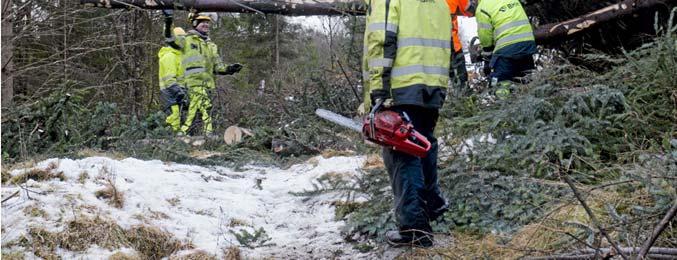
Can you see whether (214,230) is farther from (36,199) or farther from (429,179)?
(429,179)

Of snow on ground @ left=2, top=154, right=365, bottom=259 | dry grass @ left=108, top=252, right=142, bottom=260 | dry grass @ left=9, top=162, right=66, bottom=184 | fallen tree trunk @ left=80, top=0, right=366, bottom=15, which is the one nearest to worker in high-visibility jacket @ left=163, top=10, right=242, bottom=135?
A: fallen tree trunk @ left=80, top=0, right=366, bottom=15

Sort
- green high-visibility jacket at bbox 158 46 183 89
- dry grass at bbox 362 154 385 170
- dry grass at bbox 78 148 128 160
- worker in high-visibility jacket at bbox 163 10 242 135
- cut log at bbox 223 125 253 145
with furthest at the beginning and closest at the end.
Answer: green high-visibility jacket at bbox 158 46 183 89
worker in high-visibility jacket at bbox 163 10 242 135
cut log at bbox 223 125 253 145
dry grass at bbox 78 148 128 160
dry grass at bbox 362 154 385 170

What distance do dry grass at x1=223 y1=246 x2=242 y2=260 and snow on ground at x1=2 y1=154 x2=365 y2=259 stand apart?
6 centimetres

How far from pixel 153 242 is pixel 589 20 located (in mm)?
5213

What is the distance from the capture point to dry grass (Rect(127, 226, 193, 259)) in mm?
4020

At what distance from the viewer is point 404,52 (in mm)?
3838

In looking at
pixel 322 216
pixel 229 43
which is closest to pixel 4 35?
pixel 322 216

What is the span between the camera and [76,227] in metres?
3.91

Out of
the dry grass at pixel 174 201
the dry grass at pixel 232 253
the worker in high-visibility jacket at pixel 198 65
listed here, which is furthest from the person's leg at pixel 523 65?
the worker in high-visibility jacket at pixel 198 65

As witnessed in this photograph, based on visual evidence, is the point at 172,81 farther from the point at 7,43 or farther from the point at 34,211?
the point at 34,211

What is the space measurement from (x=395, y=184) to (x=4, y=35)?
7.19 m

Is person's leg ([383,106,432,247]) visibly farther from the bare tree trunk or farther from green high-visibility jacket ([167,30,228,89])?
green high-visibility jacket ([167,30,228,89])

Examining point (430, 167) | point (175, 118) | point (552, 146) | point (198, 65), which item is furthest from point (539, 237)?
point (198, 65)

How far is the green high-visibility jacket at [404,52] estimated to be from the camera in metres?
3.79
